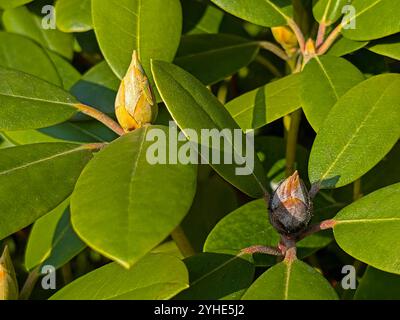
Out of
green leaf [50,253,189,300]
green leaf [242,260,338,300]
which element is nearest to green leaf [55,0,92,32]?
green leaf [50,253,189,300]

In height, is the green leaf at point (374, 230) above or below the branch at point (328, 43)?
below

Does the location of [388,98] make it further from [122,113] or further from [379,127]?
[122,113]

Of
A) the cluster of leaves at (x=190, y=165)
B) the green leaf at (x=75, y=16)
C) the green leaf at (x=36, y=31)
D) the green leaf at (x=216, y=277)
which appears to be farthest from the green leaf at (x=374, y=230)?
the green leaf at (x=36, y=31)

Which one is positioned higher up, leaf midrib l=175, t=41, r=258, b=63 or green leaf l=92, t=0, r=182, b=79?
green leaf l=92, t=0, r=182, b=79

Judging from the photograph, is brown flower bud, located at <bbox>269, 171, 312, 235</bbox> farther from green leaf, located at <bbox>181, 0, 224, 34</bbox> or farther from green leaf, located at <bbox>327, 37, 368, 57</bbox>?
green leaf, located at <bbox>181, 0, 224, 34</bbox>

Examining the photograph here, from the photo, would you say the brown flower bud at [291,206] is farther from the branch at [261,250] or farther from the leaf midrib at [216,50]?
the leaf midrib at [216,50]

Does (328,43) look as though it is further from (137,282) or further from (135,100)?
(137,282)

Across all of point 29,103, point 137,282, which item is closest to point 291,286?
point 137,282
